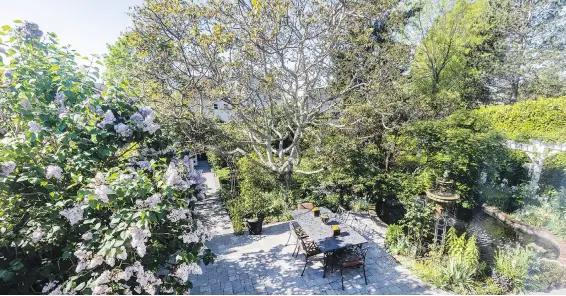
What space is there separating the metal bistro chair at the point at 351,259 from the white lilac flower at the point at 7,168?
17.4ft

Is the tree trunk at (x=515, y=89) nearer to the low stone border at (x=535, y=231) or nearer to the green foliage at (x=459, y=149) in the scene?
the green foliage at (x=459, y=149)

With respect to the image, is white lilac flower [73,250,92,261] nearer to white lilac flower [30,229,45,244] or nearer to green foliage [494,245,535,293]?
white lilac flower [30,229,45,244]

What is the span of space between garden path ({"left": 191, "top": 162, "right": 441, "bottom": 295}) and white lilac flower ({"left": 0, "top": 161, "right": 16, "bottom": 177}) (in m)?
3.12

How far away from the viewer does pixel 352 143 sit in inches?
363

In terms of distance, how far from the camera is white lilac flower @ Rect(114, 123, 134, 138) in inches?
122

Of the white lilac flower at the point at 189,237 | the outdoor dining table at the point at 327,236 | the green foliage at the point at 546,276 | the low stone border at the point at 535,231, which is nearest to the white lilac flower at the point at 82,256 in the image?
the white lilac flower at the point at 189,237

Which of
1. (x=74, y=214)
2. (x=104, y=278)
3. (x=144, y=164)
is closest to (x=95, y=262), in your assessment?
(x=104, y=278)

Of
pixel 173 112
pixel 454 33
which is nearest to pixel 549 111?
pixel 454 33

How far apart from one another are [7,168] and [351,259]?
18.2ft

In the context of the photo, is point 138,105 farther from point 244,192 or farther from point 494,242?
point 494,242

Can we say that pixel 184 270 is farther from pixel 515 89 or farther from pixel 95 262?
pixel 515 89

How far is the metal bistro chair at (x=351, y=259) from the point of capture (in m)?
5.42

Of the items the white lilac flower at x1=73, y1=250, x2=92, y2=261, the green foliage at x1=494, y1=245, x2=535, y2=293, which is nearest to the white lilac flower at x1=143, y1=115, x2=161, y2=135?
the white lilac flower at x1=73, y1=250, x2=92, y2=261

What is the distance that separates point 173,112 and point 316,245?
225 inches
